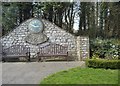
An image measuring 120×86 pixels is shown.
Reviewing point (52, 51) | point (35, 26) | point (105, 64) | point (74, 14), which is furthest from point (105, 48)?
point (74, 14)

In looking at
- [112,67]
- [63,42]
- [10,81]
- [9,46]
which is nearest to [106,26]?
[63,42]

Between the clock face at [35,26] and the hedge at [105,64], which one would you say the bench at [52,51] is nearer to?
the clock face at [35,26]

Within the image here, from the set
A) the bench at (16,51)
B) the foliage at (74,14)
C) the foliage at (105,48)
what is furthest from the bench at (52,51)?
the foliage at (74,14)

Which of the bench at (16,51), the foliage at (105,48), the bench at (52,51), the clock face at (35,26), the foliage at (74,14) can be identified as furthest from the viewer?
the foliage at (74,14)

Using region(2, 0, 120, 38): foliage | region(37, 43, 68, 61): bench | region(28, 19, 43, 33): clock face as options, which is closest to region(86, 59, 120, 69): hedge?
region(37, 43, 68, 61): bench

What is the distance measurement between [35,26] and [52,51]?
5.65 ft

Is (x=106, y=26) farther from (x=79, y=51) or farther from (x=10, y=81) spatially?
(x=10, y=81)

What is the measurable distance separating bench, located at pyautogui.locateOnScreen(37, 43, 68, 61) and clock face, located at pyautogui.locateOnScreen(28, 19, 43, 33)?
1027 millimetres

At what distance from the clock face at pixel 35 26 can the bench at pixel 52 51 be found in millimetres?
1027

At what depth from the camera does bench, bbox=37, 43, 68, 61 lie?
14.6 m

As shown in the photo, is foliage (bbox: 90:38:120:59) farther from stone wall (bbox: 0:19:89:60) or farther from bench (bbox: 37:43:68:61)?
bench (bbox: 37:43:68:61)

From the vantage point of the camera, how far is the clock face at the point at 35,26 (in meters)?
15.4

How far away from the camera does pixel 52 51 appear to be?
1499 centimetres

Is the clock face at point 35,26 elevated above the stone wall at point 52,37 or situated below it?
above
